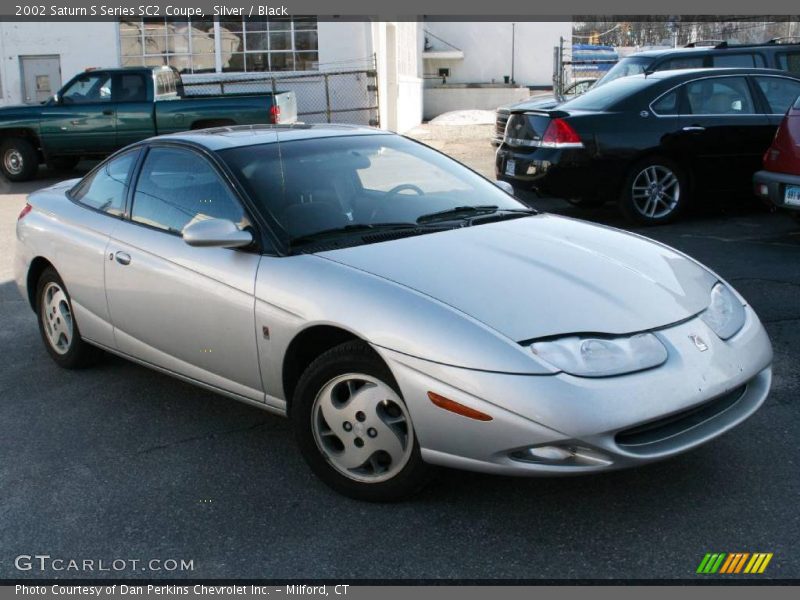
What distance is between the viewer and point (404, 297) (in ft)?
11.5

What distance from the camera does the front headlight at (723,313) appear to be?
372cm

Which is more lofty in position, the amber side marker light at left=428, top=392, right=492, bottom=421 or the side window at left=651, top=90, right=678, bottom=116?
the side window at left=651, top=90, right=678, bottom=116

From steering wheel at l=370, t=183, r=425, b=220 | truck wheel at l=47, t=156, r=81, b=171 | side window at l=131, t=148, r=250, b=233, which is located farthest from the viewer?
truck wheel at l=47, t=156, r=81, b=171

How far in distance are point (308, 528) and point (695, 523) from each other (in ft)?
4.73

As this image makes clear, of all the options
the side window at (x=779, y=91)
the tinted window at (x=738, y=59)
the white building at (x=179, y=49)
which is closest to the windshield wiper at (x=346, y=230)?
the side window at (x=779, y=91)

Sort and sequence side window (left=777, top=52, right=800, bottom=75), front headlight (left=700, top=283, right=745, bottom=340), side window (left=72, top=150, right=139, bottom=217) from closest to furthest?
front headlight (left=700, top=283, right=745, bottom=340)
side window (left=72, top=150, right=139, bottom=217)
side window (left=777, top=52, right=800, bottom=75)

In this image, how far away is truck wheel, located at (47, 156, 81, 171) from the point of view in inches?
647

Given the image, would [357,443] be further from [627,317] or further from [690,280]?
[690,280]

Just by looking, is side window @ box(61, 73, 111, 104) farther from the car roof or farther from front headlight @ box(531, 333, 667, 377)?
front headlight @ box(531, 333, 667, 377)

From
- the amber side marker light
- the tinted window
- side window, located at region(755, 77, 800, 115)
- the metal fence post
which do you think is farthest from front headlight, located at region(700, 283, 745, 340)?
the metal fence post

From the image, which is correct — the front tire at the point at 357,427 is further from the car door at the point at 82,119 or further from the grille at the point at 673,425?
the car door at the point at 82,119

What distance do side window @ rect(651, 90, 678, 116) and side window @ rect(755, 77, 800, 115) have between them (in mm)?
1046

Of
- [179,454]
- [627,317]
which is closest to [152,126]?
[179,454]

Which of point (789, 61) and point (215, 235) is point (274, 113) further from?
point (215, 235)
